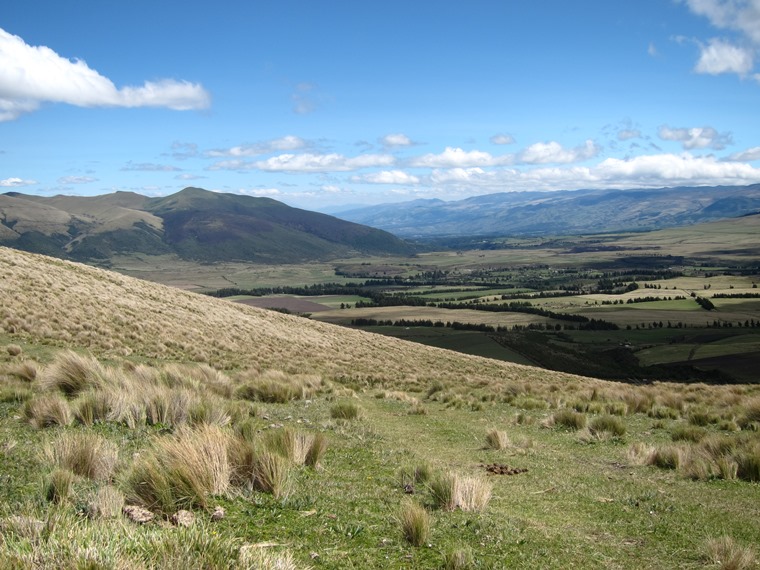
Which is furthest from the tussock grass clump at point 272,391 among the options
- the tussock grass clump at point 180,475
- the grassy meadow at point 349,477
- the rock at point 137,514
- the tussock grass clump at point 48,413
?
the rock at point 137,514

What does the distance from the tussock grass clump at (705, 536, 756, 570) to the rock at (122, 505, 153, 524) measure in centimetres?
613

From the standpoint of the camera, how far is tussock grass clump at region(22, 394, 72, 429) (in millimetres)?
→ 10039

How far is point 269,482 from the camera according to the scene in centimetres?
723

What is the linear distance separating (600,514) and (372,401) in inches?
513

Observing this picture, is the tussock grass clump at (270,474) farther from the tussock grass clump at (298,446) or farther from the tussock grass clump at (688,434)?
the tussock grass clump at (688,434)

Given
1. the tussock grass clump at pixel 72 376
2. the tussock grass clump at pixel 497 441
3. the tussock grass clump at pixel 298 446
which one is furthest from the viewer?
the tussock grass clump at pixel 72 376

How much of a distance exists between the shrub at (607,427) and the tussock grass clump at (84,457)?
37.8 feet

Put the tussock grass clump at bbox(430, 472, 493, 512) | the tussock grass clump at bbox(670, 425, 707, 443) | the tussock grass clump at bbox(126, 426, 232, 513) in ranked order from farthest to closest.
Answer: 1. the tussock grass clump at bbox(670, 425, 707, 443)
2. the tussock grass clump at bbox(430, 472, 493, 512)
3. the tussock grass clump at bbox(126, 426, 232, 513)

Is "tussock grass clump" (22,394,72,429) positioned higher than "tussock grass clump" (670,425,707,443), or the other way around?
"tussock grass clump" (22,394,72,429)

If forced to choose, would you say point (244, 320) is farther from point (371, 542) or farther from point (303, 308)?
point (303, 308)

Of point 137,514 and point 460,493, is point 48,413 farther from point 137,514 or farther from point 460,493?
point 460,493

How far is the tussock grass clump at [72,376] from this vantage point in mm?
13430

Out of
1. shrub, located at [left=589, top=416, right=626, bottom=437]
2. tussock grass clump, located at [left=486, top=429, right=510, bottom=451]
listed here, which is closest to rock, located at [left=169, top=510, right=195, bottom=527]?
tussock grass clump, located at [left=486, top=429, right=510, bottom=451]

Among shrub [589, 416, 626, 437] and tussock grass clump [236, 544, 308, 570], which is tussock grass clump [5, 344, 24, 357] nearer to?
tussock grass clump [236, 544, 308, 570]
